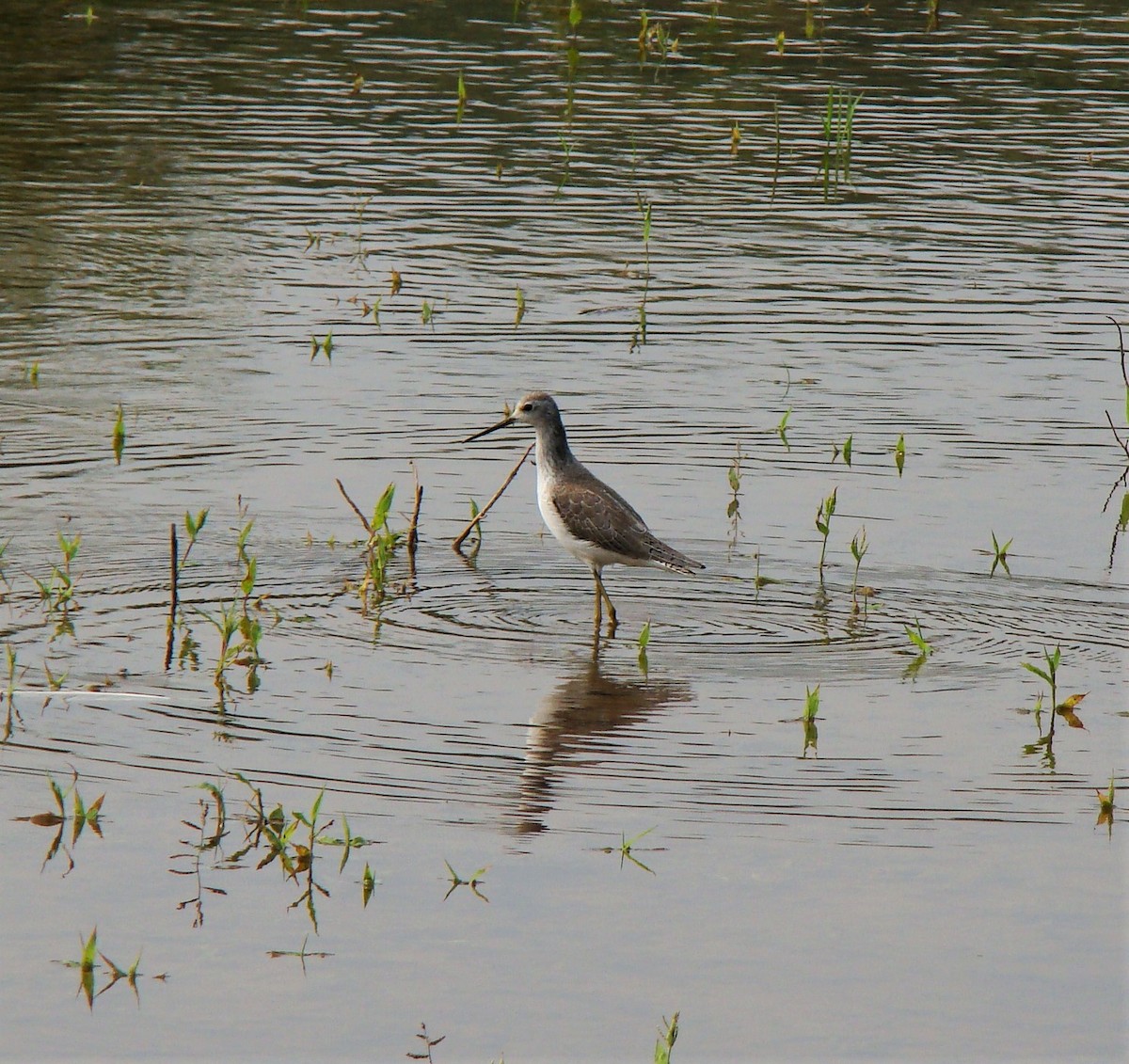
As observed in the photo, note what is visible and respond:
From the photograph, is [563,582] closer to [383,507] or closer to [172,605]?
[383,507]

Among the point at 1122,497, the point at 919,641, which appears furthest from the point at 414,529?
the point at 1122,497

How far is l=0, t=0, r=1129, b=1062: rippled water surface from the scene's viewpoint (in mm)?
6410

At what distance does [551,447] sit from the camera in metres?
10.9

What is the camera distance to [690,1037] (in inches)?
237

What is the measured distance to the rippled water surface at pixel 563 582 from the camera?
6410 mm

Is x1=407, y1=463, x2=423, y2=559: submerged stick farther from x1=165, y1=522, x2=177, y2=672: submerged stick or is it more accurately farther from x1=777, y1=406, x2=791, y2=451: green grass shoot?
x1=777, y1=406, x2=791, y2=451: green grass shoot

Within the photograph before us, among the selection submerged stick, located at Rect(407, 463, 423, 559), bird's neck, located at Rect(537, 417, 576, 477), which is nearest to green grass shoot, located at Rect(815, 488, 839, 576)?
bird's neck, located at Rect(537, 417, 576, 477)

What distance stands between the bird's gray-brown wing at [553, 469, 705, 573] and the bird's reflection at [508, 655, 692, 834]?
79 centimetres

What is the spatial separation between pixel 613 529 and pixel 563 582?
84cm

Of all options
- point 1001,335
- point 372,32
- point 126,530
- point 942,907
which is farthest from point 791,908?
point 372,32

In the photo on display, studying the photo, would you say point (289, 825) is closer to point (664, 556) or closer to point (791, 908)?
point (791, 908)

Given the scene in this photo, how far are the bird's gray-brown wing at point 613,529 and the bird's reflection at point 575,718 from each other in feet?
2.60

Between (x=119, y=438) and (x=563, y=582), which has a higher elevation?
(x=119, y=438)

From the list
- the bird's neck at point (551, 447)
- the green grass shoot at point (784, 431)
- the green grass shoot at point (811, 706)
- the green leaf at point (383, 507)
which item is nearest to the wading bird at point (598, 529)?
the bird's neck at point (551, 447)
